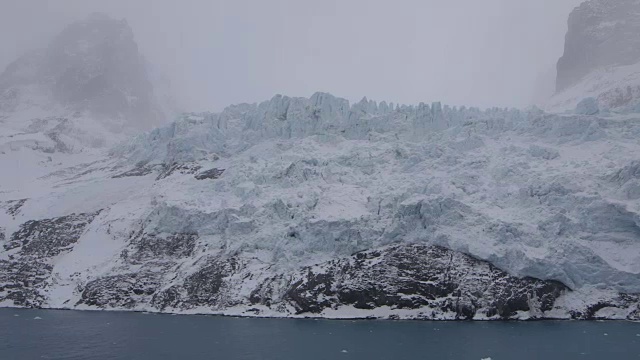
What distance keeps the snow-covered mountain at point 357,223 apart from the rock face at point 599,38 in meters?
78.3

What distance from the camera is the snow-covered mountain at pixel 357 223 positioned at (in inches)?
3031

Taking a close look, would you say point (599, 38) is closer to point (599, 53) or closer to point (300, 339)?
point (599, 53)

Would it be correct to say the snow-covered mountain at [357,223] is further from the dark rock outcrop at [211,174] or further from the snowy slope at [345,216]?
the dark rock outcrop at [211,174]

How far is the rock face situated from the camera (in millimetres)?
165000

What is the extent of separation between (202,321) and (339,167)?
4262 cm

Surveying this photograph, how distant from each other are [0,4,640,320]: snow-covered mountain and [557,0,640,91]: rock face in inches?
3083

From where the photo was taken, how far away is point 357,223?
8612cm

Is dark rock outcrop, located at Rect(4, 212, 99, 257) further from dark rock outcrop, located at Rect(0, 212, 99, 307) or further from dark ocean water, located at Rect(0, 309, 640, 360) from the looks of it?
dark ocean water, located at Rect(0, 309, 640, 360)

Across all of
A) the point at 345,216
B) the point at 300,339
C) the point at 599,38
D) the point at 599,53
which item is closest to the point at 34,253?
the point at 345,216

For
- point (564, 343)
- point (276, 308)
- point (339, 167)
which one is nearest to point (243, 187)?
point (339, 167)

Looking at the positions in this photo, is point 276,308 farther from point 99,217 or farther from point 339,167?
point 99,217

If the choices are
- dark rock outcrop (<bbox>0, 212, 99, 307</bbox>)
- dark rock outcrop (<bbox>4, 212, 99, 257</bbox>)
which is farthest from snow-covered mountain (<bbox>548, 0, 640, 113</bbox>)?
dark rock outcrop (<bbox>0, 212, 99, 307</bbox>)

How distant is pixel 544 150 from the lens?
95375 millimetres

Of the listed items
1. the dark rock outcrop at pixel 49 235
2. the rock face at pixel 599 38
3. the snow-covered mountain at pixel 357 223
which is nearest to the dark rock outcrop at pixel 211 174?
the snow-covered mountain at pixel 357 223
